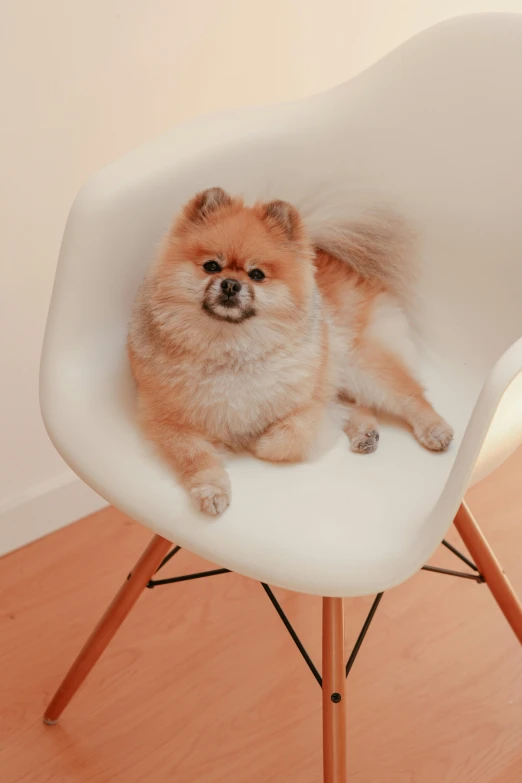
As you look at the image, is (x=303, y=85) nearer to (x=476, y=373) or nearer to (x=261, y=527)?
(x=476, y=373)

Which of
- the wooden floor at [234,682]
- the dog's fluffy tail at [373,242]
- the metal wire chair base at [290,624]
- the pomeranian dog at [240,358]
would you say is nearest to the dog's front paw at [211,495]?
the pomeranian dog at [240,358]

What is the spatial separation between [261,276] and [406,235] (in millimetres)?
329

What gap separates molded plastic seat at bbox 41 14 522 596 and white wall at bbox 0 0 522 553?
394mm

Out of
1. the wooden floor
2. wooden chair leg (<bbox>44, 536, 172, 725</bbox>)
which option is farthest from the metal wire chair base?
the wooden floor

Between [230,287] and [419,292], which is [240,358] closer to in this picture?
[230,287]

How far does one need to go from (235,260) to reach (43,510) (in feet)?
3.20

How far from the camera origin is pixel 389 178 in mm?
1247

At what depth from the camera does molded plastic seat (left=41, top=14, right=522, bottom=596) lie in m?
0.94

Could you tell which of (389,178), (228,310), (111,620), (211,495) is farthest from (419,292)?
(111,620)

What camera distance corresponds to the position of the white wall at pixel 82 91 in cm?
146

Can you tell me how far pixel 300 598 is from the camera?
1654 mm

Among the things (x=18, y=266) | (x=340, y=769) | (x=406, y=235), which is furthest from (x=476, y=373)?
(x=18, y=266)

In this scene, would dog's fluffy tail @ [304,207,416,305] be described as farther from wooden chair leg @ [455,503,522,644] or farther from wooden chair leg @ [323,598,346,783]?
Answer: wooden chair leg @ [323,598,346,783]

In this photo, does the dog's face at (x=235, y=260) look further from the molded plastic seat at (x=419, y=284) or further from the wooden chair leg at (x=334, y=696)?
the wooden chair leg at (x=334, y=696)
